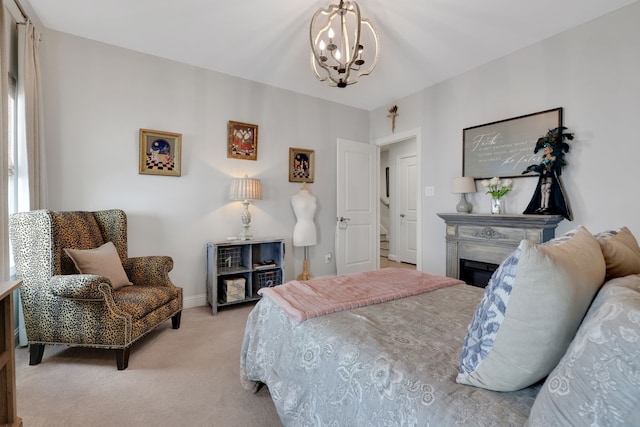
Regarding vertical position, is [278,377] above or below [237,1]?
below

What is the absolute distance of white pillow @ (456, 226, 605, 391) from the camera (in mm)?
693

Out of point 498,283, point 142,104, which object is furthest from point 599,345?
point 142,104

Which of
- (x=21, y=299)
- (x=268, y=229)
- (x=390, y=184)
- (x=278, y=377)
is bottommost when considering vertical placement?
(x=278, y=377)

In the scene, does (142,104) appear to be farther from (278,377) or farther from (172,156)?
(278,377)

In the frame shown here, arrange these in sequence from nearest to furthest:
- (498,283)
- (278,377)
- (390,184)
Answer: (498,283), (278,377), (390,184)

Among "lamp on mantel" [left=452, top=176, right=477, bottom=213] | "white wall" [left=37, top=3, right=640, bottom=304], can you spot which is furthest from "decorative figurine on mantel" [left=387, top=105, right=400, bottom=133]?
"lamp on mantel" [left=452, top=176, right=477, bottom=213]

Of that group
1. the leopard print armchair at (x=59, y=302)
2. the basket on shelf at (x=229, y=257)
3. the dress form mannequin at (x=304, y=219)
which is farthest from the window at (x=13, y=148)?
the dress form mannequin at (x=304, y=219)

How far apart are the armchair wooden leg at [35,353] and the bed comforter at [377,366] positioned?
1.50 meters

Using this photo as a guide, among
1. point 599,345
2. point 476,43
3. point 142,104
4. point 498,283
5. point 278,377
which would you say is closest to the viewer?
point 599,345

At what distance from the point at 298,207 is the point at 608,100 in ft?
9.98

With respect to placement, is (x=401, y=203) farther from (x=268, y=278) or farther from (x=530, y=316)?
(x=530, y=316)

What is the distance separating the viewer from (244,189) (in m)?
3.20

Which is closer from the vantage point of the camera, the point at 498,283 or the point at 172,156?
the point at 498,283

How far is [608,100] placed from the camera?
232cm
